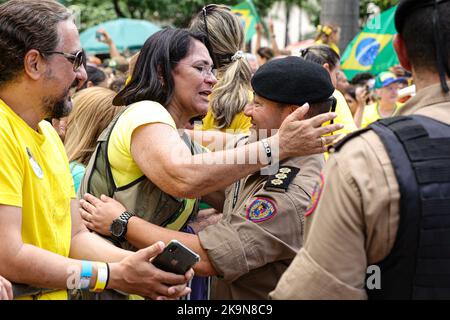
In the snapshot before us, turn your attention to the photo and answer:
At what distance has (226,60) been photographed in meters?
5.01

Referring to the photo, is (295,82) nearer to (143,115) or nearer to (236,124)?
(143,115)

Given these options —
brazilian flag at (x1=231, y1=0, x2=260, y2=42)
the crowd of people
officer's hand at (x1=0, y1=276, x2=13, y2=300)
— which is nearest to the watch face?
the crowd of people

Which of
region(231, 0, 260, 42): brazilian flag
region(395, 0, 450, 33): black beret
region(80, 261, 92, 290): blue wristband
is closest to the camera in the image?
region(395, 0, 450, 33): black beret

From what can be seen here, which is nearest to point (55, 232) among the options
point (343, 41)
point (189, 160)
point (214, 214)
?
point (189, 160)

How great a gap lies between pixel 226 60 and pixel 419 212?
323 cm

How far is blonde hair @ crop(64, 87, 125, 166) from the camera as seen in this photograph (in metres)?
4.35

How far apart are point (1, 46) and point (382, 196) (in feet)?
5.66

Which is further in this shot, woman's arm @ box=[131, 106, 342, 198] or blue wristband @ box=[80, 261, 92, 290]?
woman's arm @ box=[131, 106, 342, 198]

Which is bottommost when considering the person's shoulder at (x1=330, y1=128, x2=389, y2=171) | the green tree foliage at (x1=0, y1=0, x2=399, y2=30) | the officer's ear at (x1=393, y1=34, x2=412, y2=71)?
the green tree foliage at (x1=0, y1=0, x2=399, y2=30)

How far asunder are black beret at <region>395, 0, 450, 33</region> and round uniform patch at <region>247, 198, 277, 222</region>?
129 centimetres

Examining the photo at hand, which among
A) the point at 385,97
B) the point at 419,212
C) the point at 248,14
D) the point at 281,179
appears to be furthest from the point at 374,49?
the point at 419,212

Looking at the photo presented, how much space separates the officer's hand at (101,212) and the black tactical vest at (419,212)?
1682 mm

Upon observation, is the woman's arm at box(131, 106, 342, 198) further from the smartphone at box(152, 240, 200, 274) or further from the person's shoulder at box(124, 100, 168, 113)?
the smartphone at box(152, 240, 200, 274)

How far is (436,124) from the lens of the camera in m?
2.07
